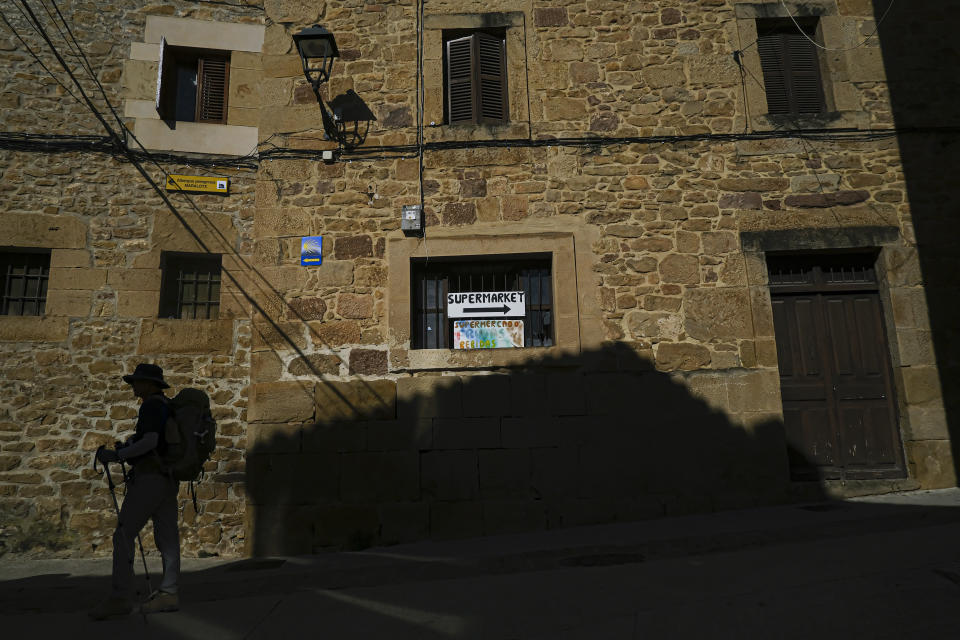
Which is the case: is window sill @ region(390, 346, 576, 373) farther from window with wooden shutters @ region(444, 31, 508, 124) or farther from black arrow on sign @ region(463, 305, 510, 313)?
window with wooden shutters @ region(444, 31, 508, 124)

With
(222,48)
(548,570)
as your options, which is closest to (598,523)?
(548,570)

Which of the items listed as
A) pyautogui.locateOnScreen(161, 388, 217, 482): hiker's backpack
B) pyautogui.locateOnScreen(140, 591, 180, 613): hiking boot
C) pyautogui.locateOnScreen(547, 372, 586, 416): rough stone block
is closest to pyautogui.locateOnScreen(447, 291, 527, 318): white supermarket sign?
pyautogui.locateOnScreen(547, 372, 586, 416): rough stone block

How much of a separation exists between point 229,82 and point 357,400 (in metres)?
3.87

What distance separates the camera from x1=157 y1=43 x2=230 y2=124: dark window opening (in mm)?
6434

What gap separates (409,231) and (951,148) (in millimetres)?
5405

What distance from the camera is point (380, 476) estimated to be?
532cm

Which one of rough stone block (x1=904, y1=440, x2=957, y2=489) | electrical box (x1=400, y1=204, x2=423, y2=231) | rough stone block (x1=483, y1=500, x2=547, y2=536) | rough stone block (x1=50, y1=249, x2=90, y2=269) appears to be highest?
electrical box (x1=400, y1=204, x2=423, y2=231)

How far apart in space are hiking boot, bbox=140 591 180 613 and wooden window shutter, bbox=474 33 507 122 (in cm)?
495

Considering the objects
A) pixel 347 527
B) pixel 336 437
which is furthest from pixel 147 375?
pixel 347 527

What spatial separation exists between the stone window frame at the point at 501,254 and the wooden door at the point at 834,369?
1.90m

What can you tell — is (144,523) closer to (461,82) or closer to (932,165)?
(461,82)

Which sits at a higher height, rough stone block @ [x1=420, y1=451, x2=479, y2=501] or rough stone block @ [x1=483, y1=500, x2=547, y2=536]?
rough stone block @ [x1=420, y1=451, x2=479, y2=501]

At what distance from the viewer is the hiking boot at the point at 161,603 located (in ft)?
10.9

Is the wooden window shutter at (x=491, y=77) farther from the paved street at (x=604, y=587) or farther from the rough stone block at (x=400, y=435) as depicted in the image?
the paved street at (x=604, y=587)
